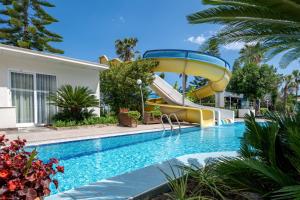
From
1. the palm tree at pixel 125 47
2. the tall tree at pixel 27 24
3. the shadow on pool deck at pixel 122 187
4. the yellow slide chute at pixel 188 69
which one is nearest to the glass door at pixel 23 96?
the yellow slide chute at pixel 188 69

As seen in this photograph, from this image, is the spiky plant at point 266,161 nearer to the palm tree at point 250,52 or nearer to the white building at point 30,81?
the palm tree at point 250,52

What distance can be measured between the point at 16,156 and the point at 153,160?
17.9 ft

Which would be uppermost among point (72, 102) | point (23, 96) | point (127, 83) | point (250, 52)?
point (127, 83)

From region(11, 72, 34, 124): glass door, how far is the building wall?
0.27 meters

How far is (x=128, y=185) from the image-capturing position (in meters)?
3.87

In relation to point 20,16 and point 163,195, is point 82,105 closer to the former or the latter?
point 163,195

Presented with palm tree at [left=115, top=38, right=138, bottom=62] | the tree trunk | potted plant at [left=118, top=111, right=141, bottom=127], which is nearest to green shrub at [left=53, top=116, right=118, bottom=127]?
potted plant at [left=118, top=111, right=141, bottom=127]

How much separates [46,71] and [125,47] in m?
26.7

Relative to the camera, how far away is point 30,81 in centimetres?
1197

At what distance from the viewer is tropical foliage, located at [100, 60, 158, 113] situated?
1639 cm

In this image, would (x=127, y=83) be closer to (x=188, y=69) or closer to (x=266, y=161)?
(x=188, y=69)

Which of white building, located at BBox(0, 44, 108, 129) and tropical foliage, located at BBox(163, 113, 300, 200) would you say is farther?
white building, located at BBox(0, 44, 108, 129)

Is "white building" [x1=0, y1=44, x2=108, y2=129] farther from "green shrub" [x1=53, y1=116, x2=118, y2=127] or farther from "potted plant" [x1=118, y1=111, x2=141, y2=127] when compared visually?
"potted plant" [x1=118, y1=111, x2=141, y2=127]

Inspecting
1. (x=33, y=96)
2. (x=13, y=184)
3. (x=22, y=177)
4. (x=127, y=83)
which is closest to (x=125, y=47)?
(x=127, y=83)
